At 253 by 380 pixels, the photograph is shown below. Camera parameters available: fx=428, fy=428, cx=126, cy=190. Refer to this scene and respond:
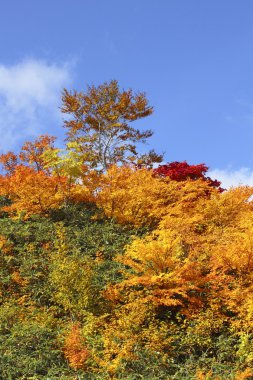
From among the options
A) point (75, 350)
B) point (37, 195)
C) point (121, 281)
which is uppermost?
point (37, 195)

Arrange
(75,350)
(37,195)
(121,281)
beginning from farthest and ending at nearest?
(37,195) < (121,281) < (75,350)

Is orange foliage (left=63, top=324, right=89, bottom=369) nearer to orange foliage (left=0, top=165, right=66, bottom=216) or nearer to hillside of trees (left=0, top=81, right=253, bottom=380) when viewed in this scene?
hillside of trees (left=0, top=81, right=253, bottom=380)

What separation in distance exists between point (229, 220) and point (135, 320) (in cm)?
903

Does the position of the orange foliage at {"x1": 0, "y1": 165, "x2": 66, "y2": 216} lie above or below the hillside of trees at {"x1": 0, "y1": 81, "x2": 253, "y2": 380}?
above

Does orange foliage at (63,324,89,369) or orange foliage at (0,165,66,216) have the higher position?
orange foliage at (0,165,66,216)

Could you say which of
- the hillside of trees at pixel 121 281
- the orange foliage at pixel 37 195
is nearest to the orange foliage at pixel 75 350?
the hillside of trees at pixel 121 281

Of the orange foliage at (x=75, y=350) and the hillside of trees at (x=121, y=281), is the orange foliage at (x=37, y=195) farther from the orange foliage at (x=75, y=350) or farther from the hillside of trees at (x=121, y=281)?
the orange foliage at (x=75, y=350)

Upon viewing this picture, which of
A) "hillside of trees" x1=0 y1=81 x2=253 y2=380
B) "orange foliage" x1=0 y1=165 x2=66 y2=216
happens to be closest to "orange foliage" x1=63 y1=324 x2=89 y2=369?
"hillside of trees" x1=0 y1=81 x2=253 y2=380

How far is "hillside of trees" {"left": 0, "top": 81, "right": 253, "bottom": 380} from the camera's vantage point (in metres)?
10.2

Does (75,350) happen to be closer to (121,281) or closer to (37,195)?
(121,281)

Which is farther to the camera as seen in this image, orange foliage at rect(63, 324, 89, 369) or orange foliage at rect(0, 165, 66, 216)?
orange foliage at rect(0, 165, 66, 216)

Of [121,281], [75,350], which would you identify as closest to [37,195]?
[121,281]

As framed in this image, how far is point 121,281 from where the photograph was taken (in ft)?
45.9

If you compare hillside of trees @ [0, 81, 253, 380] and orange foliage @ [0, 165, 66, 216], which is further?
orange foliage @ [0, 165, 66, 216]
